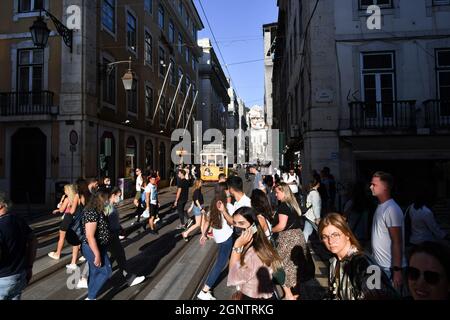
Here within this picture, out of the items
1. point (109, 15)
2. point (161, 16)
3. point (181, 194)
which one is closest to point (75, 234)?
point (181, 194)

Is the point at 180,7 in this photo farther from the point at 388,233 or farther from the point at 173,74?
the point at 388,233

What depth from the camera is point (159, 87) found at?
26562mm

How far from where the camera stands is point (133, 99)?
2167 centimetres

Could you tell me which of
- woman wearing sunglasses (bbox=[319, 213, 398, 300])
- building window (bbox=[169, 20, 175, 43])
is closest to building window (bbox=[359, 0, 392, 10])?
woman wearing sunglasses (bbox=[319, 213, 398, 300])

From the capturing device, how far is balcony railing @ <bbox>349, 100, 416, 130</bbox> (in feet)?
39.0

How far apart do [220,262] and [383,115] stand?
9.85 m

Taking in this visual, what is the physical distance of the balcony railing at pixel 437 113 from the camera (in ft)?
38.5

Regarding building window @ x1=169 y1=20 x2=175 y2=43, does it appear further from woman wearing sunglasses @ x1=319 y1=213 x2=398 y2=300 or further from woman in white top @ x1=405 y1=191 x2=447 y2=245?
woman wearing sunglasses @ x1=319 y1=213 x2=398 y2=300

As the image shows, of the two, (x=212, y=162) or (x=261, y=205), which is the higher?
(x=212, y=162)

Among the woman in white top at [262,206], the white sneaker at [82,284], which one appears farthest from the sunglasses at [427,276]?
the white sneaker at [82,284]

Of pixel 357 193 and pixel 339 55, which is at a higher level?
pixel 339 55
